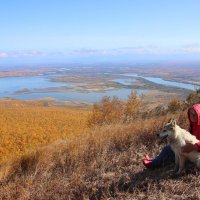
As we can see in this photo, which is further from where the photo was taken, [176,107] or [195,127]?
[176,107]

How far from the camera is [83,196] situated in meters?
4.38

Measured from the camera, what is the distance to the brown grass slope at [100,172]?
14.4 ft

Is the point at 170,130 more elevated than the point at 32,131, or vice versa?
the point at 170,130

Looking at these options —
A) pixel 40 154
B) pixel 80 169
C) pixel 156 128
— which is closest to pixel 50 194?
pixel 80 169

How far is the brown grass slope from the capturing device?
14.4ft

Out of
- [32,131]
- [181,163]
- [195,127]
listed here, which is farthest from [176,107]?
[32,131]

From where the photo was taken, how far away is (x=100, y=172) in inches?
213

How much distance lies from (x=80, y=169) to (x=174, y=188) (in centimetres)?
199

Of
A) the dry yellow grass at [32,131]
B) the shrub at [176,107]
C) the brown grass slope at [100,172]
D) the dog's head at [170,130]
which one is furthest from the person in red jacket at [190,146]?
the shrub at [176,107]

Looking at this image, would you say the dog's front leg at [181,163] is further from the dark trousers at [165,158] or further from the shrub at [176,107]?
the shrub at [176,107]

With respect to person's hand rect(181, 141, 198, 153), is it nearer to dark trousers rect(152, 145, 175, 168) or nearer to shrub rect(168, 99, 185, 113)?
dark trousers rect(152, 145, 175, 168)

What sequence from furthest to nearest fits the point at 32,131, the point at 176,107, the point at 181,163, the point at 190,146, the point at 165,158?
the point at 32,131, the point at 176,107, the point at 165,158, the point at 181,163, the point at 190,146

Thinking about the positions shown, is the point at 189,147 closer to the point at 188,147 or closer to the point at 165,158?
the point at 188,147

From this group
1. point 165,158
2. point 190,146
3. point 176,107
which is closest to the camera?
point 190,146
